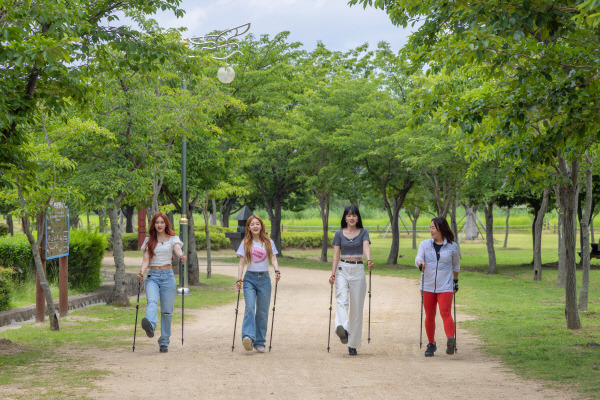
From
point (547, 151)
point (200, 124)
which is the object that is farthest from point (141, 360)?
point (200, 124)

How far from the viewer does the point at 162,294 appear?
9.71 meters

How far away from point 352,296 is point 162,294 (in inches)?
98.3

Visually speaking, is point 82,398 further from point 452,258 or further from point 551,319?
point 551,319

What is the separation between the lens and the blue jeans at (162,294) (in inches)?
376

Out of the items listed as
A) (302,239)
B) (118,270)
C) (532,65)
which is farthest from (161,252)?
(302,239)

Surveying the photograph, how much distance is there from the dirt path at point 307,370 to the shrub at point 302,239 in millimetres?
32755

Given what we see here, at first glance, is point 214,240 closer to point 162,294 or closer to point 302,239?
point 302,239

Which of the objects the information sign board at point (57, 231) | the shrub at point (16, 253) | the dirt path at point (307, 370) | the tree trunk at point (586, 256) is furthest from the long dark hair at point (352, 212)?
the shrub at point (16, 253)

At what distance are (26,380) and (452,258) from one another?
16.3 feet

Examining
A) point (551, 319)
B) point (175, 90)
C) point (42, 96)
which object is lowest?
point (551, 319)

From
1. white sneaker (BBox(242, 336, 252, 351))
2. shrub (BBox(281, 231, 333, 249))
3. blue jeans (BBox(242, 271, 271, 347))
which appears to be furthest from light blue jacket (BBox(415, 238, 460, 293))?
shrub (BBox(281, 231, 333, 249))

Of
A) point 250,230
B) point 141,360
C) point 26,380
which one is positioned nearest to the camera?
point 26,380

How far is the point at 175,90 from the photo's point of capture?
1866 cm

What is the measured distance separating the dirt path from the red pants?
33cm
